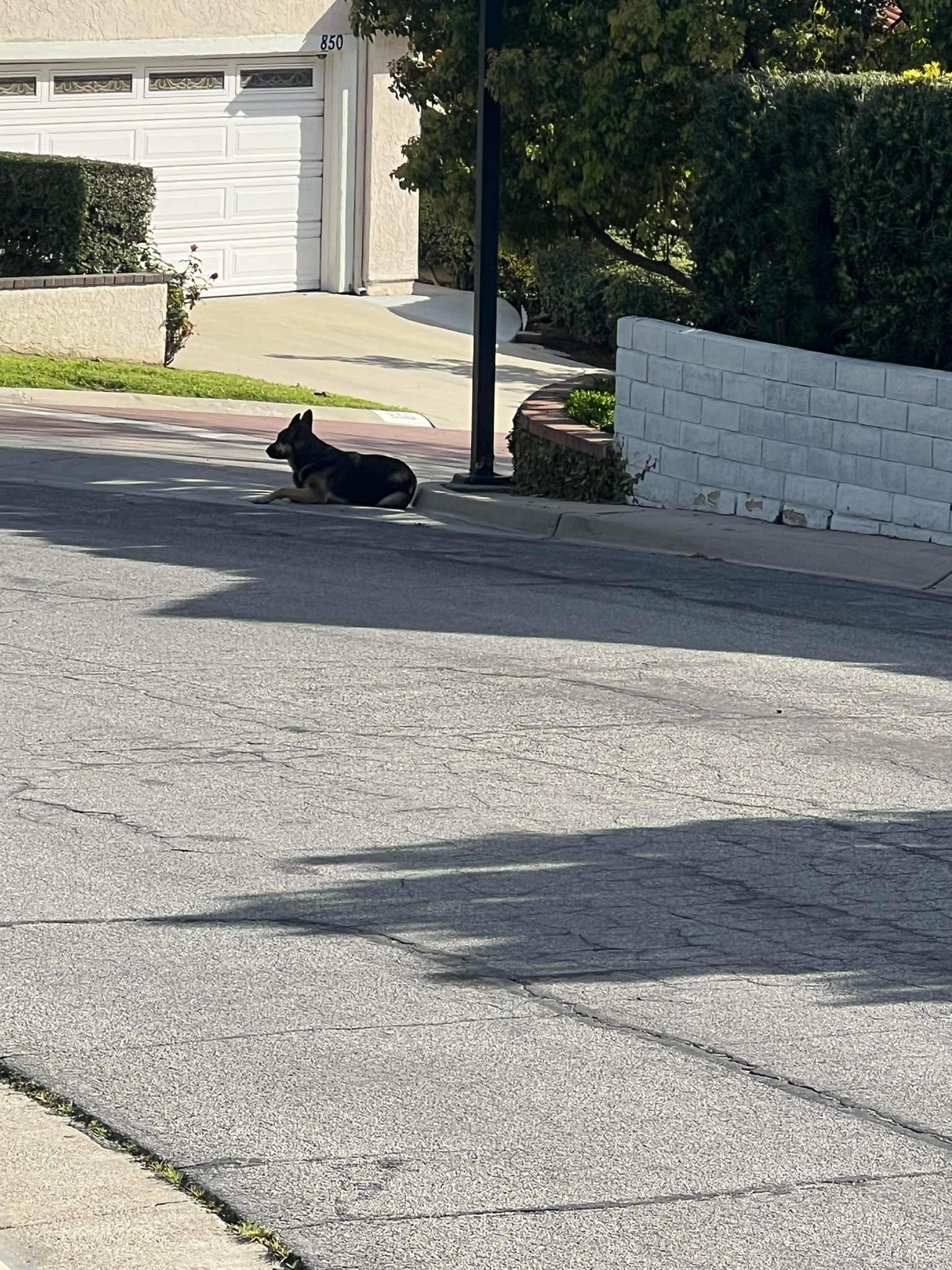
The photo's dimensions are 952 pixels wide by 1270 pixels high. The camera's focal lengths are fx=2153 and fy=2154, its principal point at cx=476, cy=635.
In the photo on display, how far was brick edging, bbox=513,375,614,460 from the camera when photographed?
16.4 m

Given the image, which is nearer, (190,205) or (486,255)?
(486,255)

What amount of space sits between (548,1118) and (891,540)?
384 inches

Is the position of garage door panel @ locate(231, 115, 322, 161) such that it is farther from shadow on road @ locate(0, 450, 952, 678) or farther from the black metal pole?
shadow on road @ locate(0, 450, 952, 678)

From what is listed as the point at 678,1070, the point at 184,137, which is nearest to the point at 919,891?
the point at 678,1070

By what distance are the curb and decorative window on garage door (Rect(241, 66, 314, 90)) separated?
7778 millimetres

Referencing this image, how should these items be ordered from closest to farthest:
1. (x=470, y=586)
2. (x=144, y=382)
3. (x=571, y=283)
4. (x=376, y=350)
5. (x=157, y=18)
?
(x=470, y=586) < (x=144, y=382) < (x=376, y=350) < (x=157, y=18) < (x=571, y=283)

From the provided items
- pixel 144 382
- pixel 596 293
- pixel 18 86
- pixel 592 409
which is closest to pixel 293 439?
pixel 592 409

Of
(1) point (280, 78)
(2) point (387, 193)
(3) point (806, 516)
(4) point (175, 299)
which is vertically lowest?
(3) point (806, 516)

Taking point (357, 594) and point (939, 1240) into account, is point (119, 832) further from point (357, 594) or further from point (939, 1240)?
point (357, 594)

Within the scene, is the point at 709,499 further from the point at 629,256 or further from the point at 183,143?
the point at 183,143

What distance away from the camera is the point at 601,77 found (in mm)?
16688

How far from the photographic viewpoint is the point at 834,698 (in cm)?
977

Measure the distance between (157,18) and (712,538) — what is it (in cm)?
1745

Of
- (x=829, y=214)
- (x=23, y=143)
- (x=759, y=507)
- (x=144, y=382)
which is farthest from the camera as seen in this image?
(x=23, y=143)
